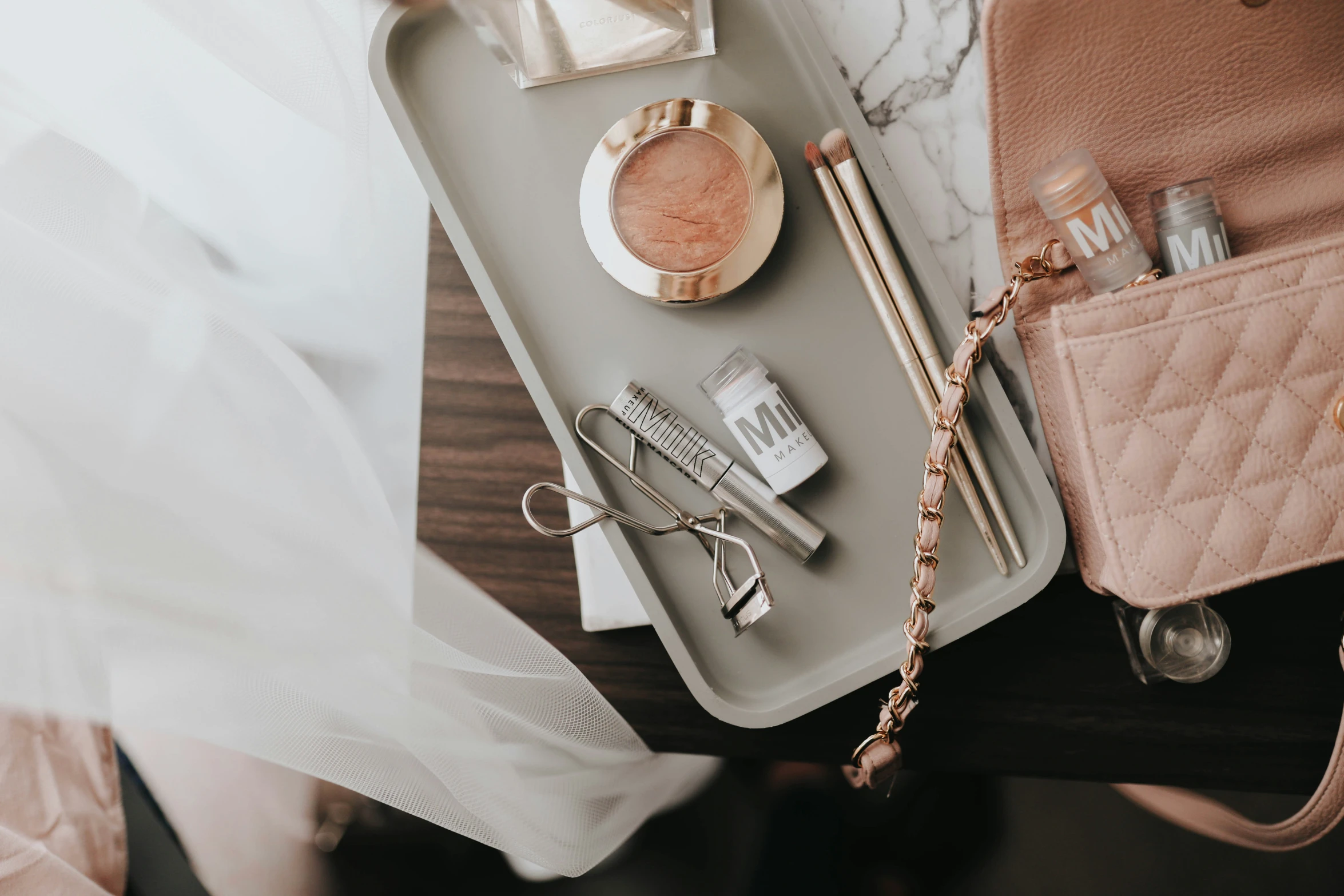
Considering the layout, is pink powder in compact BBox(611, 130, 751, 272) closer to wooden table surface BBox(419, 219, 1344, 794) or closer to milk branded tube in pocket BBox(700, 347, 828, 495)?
milk branded tube in pocket BBox(700, 347, 828, 495)

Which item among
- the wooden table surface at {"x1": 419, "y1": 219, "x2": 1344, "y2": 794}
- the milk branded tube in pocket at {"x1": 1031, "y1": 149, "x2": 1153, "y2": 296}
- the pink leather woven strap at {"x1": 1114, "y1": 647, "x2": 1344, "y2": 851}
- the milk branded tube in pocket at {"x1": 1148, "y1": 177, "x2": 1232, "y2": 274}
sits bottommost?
the pink leather woven strap at {"x1": 1114, "y1": 647, "x2": 1344, "y2": 851}

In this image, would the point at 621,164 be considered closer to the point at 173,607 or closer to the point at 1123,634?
the point at 173,607

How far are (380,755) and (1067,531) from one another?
42 cm

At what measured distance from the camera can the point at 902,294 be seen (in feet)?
1.51

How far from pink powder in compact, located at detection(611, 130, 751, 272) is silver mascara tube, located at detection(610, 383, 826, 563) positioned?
9 cm

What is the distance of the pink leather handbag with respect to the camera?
39 centimetres

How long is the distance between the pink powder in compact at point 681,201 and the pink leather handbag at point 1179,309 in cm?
15

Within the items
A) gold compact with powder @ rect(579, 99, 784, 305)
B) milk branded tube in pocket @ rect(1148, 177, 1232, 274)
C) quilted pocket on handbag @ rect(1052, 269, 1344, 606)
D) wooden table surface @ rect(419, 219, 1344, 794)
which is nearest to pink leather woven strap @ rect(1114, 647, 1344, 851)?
wooden table surface @ rect(419, 219, 1344, 794)

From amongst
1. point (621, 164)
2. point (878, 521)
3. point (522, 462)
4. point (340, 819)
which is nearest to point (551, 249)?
point (621, 164)

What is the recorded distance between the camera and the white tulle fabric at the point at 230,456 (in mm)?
317

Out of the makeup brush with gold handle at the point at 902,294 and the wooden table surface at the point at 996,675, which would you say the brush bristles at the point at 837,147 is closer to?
the makeup brush with gold handle at the point at 902,294

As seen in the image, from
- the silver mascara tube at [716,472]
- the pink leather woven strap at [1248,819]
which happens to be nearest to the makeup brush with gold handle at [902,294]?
the silver mascara tube at [716,472]

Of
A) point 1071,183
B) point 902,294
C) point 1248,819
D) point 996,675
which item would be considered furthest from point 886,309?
point 1248,819

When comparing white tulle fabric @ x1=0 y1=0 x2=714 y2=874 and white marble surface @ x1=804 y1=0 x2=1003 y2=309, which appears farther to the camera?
white marble surface @ x1=804 y1=0 x2=1003 y2=309
